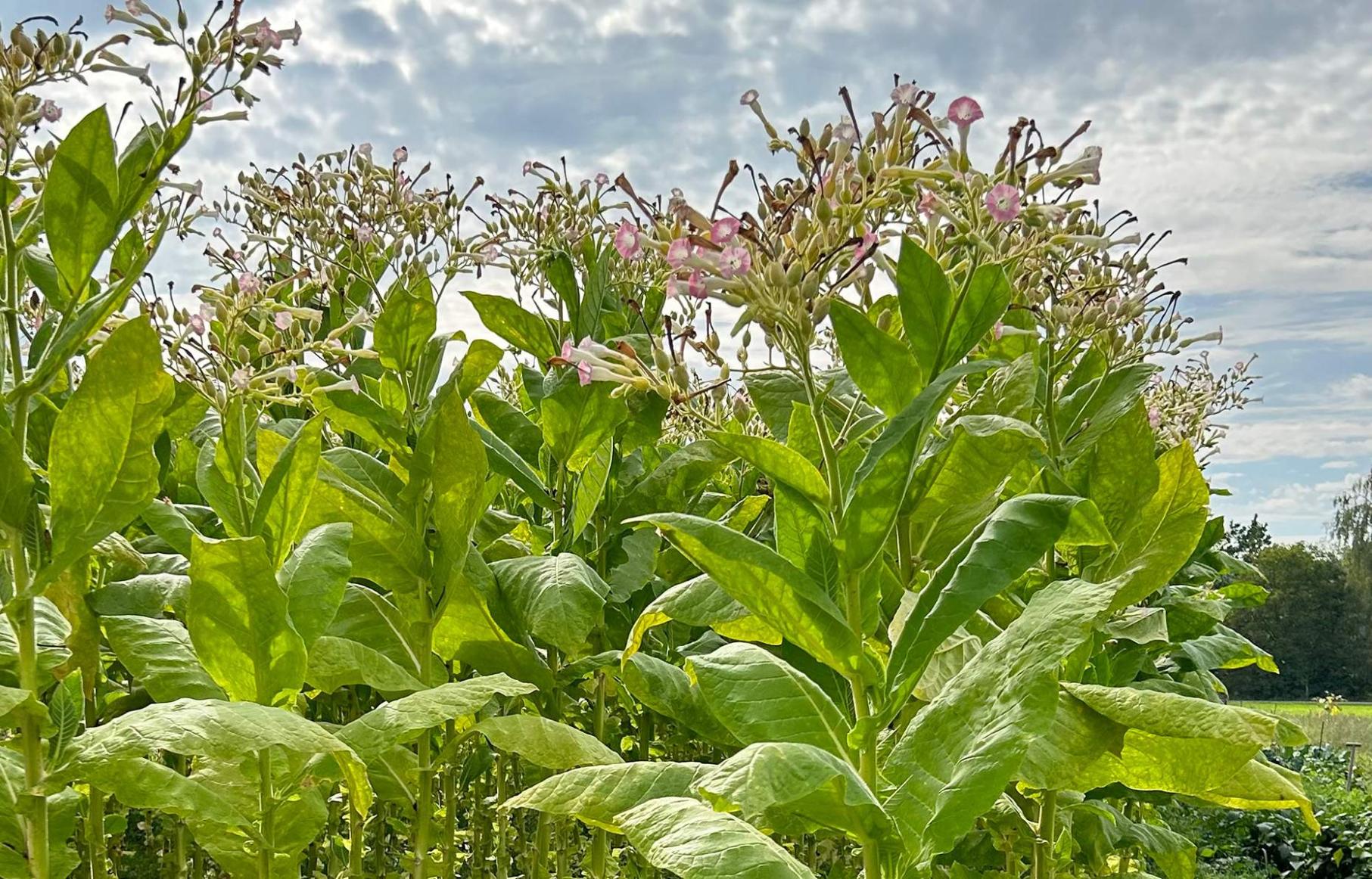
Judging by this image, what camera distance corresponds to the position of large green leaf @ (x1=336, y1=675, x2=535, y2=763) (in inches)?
51.3

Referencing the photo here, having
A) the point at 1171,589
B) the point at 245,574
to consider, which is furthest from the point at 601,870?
the point at 1171,589

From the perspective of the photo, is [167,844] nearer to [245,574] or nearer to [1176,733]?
[245,574]

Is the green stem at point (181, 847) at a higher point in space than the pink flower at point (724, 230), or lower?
lower

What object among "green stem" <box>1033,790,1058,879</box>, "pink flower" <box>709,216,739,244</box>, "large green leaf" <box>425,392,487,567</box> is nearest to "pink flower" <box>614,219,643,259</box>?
"pink flower" <box>709,216,739,244</box>

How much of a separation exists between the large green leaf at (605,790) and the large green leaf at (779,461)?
338 millimetres

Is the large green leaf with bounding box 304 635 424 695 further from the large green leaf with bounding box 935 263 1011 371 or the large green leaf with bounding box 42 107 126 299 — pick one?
the large green leaf with bounding box 935 263 1011 371

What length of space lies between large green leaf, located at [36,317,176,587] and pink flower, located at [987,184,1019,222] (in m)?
A: 1.00

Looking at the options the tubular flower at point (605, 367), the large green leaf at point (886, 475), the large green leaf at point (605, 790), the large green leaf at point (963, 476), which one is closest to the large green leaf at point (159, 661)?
the large green leaf at point (605, 790)

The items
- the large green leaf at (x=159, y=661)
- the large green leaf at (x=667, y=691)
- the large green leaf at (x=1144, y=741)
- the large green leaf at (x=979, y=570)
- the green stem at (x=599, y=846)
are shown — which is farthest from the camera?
the green stem at (x=599, y=846)

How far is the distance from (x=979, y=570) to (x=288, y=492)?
0.93m

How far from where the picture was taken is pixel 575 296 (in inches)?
89.2

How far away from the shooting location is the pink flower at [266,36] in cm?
137

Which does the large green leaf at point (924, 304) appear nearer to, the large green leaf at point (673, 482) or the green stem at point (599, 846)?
the large green leaf at point (673, 482)

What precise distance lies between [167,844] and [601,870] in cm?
152
